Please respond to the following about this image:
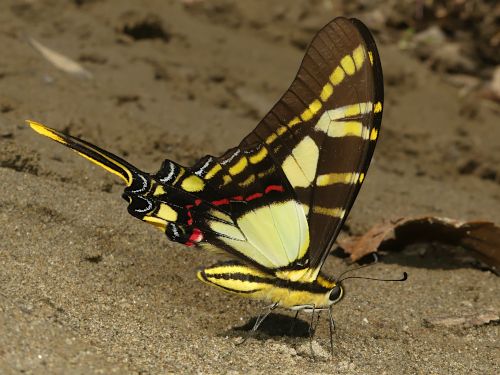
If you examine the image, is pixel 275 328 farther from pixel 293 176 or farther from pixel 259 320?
pixel 293 176

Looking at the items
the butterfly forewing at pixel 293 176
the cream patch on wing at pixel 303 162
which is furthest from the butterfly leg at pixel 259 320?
the cream patch on wing at pixel 303 162

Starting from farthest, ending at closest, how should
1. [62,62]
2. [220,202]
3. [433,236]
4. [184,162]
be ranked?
[62,62] < [184,162] < [433,236] < [220,202]

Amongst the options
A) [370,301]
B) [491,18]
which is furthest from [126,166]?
[491,18]

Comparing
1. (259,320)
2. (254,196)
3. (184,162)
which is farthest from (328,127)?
(184,162)

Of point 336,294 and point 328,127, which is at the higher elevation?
point 328,127

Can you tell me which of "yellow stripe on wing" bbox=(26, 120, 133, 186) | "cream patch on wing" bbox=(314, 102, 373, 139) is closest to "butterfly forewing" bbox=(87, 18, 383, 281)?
"cream patch on wing" bbox=(314, 102, 373, 139)

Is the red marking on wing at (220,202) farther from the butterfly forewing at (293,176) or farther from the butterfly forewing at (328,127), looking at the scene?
the butterfly forewing at (328,127)

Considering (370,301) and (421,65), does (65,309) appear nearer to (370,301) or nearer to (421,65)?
(370,301)
